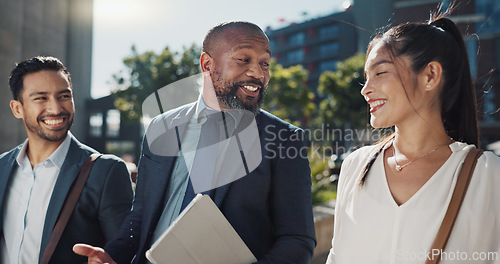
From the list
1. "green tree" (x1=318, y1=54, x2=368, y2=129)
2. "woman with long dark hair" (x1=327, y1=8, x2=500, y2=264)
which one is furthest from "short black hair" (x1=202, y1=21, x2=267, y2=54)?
"green tree" (x1=318, y1=54, x2=368, y2=129)

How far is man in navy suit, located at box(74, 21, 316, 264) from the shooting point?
5.65 feet

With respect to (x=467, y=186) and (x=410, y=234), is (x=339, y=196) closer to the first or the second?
(x=410, y=234)

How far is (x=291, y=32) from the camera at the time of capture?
6638cm

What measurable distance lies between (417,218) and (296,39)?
228 ft

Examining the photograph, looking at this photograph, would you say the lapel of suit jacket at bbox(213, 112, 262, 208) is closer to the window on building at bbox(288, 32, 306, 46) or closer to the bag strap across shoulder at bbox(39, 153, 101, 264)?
the bag strap across shoulder at bbox(39, 153, 101, 264)

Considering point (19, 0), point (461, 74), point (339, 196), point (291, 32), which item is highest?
point (291, 32)

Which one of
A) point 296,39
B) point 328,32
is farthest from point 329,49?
point 296,39

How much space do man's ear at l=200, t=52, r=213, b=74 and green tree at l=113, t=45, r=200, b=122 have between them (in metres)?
15.6

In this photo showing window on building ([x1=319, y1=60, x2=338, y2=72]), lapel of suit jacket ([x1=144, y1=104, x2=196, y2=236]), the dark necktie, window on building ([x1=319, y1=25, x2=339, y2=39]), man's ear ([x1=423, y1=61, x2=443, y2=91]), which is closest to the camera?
man's ear ([x1=423, y1=61, x2=443, y2=91])

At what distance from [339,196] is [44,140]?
1.73 metres

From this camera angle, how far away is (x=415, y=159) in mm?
1727

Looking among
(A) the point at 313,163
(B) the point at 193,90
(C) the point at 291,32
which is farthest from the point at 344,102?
(C) the point at 291,32

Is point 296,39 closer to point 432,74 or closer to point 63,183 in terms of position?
point 63,183

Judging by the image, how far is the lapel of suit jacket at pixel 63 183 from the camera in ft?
7.16
